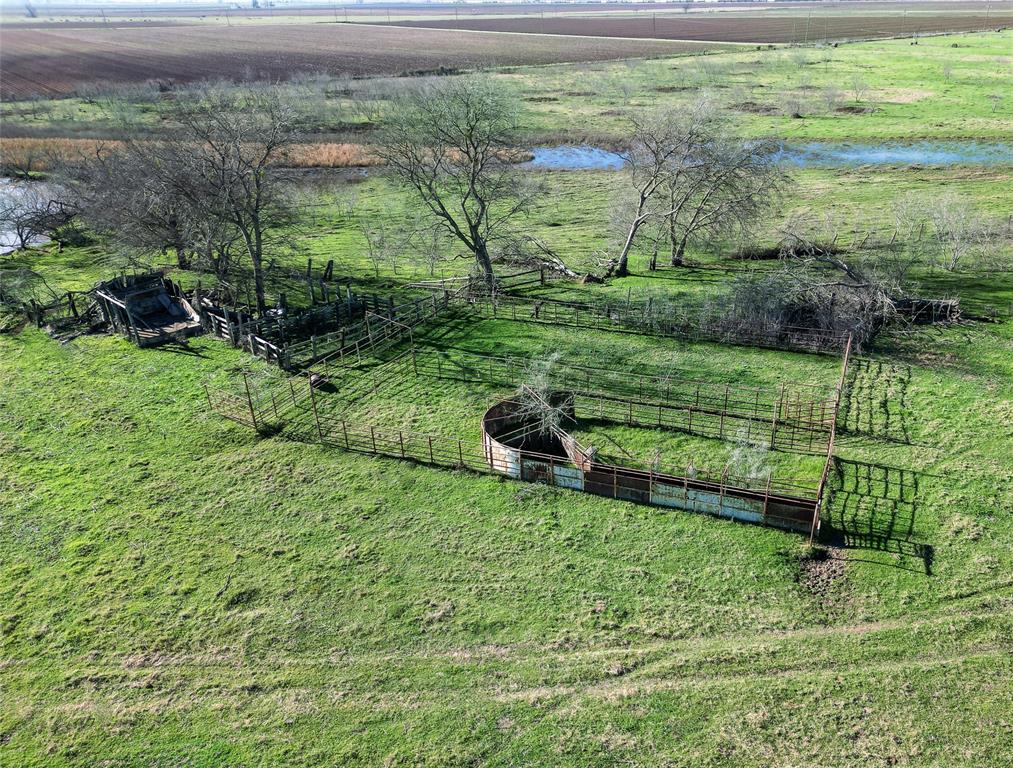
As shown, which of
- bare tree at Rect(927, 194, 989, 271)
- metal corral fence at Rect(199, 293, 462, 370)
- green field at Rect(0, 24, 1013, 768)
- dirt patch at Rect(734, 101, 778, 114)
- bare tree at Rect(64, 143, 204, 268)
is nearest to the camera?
green field at Rect(0, 24, 1013, 768)

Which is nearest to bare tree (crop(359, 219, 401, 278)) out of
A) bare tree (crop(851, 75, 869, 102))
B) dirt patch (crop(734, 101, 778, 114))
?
dirt patch (crop(734, 101, 778, 114))

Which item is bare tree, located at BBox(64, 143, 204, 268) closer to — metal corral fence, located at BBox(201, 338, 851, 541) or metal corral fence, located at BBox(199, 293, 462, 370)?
metal corral fence, located at BBox(199, 293, 462, 370)

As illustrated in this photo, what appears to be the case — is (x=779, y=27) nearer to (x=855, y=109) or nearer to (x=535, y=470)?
(x=855, y=109)

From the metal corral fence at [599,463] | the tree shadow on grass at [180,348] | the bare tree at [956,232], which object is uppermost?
the bare tree at [956,232]

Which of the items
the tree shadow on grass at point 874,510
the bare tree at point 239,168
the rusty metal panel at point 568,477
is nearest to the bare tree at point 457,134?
the bare tree at point 239,168

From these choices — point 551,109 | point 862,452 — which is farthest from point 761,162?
point 551,109

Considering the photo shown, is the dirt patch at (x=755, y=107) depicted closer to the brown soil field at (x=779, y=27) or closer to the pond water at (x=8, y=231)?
the brown soil field at (x=779, y=27)
